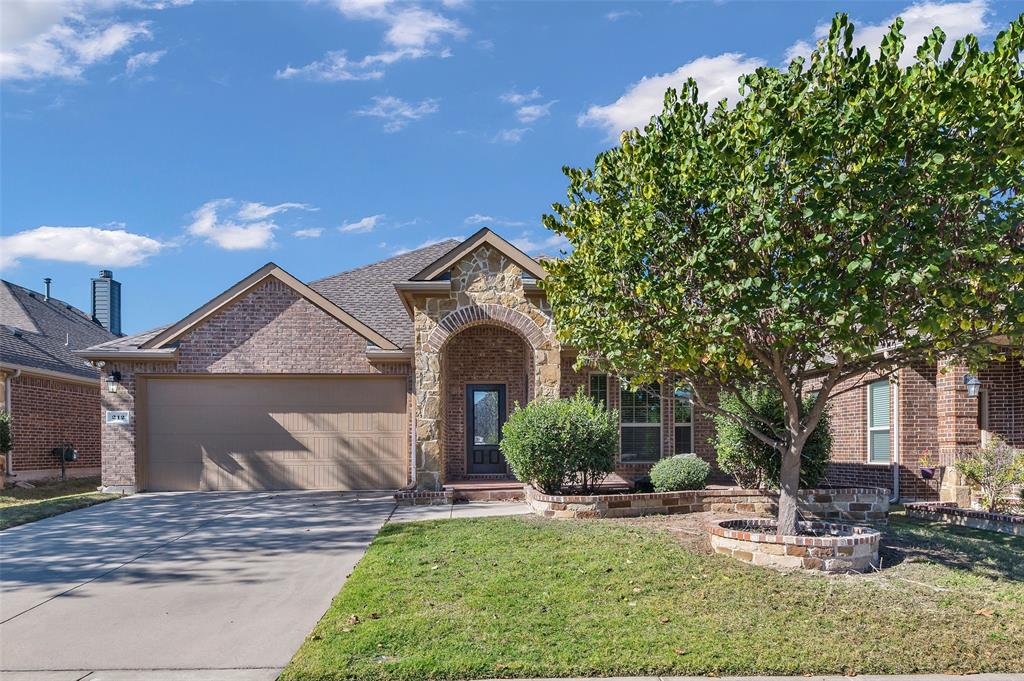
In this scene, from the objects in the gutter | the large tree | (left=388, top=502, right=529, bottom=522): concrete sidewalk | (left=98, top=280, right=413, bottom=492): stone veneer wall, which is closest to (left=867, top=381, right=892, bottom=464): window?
the large tree

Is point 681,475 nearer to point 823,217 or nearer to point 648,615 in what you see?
point 648,615

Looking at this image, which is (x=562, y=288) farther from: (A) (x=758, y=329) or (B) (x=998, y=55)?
(B) (x=998, y=55)

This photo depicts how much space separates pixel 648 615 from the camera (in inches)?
252

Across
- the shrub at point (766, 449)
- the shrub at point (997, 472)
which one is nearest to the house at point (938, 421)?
the shrub at point (997, 472)

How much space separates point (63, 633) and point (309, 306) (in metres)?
10.5

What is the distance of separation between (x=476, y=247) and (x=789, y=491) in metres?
7.44

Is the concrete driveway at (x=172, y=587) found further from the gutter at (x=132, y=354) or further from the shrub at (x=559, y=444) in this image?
the gutter at (x=132, y=354)

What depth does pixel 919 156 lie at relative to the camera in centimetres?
685

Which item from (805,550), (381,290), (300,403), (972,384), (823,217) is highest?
(381,290)

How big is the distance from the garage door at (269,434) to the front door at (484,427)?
1405 millimetres

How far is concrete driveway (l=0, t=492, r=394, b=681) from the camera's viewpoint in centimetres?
570

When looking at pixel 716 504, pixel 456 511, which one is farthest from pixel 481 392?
pixel 716 504

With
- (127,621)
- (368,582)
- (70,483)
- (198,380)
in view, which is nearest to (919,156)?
(368,582)

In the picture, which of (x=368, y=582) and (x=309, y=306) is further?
(x=309, y=306)
